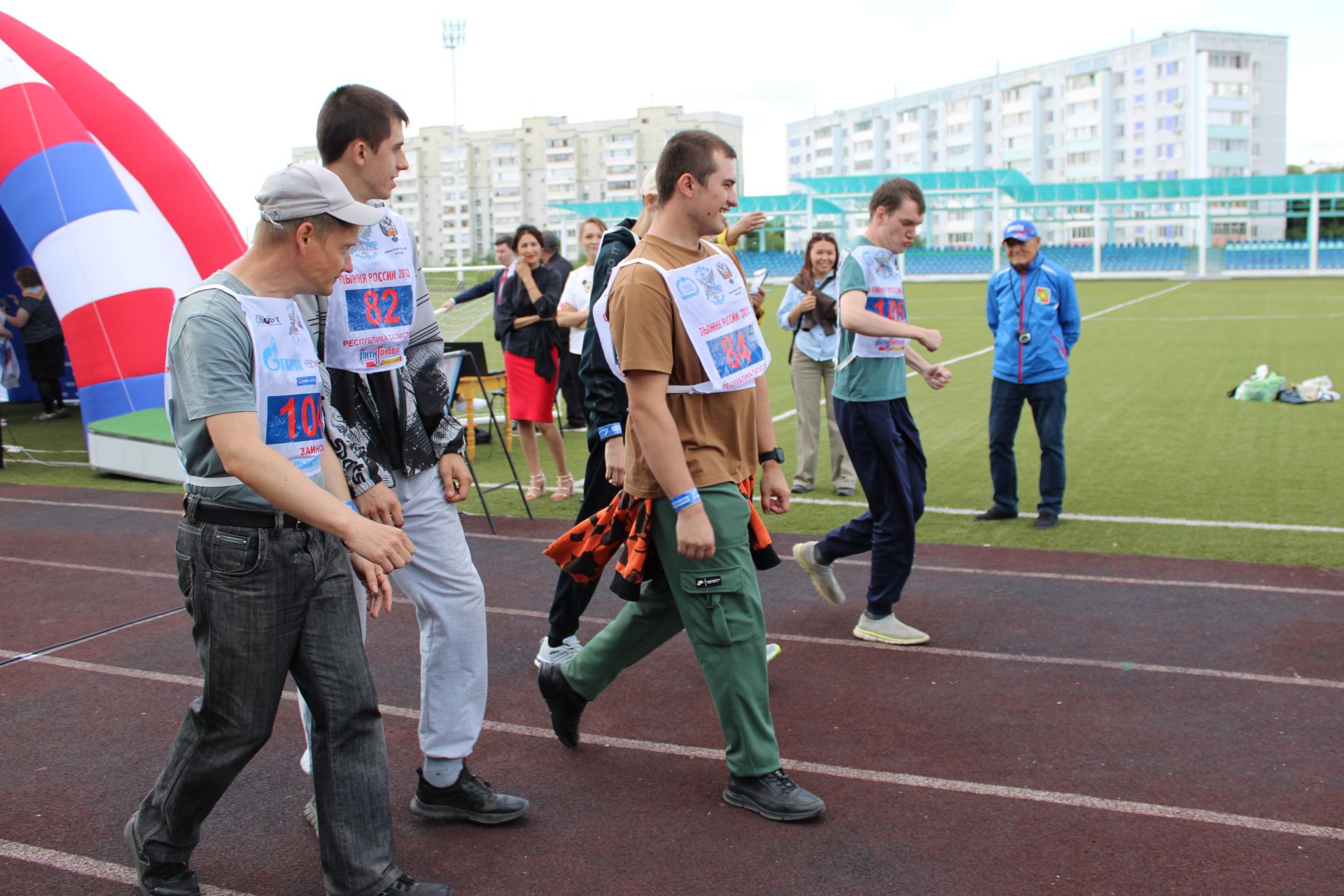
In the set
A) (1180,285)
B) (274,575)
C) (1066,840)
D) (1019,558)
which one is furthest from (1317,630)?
(1180,285)

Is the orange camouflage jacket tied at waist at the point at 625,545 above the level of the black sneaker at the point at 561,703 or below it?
above

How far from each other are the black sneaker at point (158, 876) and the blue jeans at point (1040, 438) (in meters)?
5.89

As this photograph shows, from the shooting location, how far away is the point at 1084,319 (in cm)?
2764

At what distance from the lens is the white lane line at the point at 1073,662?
14.8 ft

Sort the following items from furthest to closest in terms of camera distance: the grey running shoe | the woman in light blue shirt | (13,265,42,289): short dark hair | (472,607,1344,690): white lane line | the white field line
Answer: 1. (13,265,42,289): short dark hair
2. the white field line
3. the woman in light blue shirt
4. the grey running shoe
5. (472,607,1344,690): white lane line

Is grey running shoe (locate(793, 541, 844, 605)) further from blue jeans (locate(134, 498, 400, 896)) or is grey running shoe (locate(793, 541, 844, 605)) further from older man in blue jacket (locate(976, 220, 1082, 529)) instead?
blue jeans (locate(134, 498, 400, 896))

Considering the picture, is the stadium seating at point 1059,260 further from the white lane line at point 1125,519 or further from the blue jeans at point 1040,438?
the blue jeans at point 1040,438

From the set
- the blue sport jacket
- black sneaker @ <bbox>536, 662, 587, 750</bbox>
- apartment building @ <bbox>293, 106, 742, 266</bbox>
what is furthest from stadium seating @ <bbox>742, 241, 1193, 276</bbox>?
apartment building @ <bbox>293, 106, 742, 266</bbox>

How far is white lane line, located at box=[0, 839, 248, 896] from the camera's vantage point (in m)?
3.08

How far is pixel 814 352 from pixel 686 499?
19.0ft

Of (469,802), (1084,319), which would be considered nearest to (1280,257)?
(1084,319)

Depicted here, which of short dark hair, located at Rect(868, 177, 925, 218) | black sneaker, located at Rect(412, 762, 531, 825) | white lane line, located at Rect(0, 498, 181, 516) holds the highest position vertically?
short dark hair, located at Rect(868, 177, 925, 218)

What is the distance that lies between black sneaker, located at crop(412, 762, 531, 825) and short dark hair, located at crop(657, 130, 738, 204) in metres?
1.88

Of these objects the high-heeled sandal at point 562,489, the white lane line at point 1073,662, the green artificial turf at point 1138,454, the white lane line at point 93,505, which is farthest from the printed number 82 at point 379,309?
the white lane line at point 93,505
